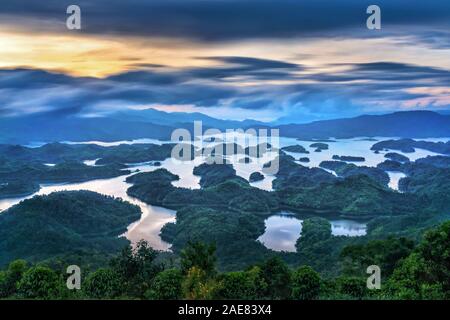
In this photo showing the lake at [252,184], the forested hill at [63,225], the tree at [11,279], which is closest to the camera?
the tree at [11,279]

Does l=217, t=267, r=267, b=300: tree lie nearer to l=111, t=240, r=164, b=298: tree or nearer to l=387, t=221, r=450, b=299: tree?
l=111, t=240, r=164, b=298: tree

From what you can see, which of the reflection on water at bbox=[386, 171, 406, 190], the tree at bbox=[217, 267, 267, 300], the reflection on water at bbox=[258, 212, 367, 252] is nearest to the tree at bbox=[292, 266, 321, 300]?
the tree at bbox=[217, 267, 267, 300]

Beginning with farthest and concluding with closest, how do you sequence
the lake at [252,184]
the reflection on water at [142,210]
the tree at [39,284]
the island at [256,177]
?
the island at [256,177]
the lake at [252,184]
the reflection on water at [142,210]
the tree at [39,284]

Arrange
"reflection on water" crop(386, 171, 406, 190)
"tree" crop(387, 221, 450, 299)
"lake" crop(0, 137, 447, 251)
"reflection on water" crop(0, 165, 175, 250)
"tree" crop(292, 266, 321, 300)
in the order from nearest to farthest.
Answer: "tree" crop(387, 221, 450, 299) → "tree" crop(292, 266, 321, 300) → "reflection on water" crop(0, 165, 175, 250) → "lake" crop(0, 137, 447, 251) → "reflection on water" crop(386, 171, 406, 190)

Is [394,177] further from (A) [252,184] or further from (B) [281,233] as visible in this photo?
(B) [281,233]

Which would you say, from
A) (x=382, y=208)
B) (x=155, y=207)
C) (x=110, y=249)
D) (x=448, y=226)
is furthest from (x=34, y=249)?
(x=382, y=208)

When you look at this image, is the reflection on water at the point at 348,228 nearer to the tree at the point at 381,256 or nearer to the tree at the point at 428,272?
the tree at the point at 381,256

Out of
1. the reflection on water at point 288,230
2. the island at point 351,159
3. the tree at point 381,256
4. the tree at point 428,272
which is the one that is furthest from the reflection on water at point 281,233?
the island at point 351,159
